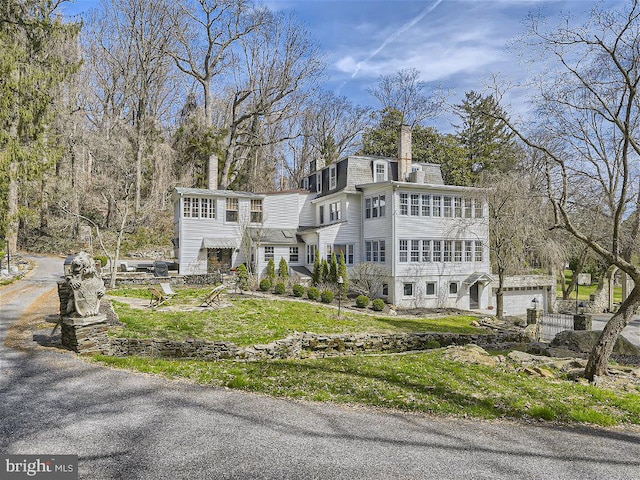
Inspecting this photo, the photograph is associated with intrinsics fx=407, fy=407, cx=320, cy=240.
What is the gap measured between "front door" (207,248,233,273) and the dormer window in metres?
11.2

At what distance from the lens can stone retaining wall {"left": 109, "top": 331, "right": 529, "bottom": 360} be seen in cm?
1091

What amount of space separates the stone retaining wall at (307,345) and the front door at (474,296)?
8.42 m

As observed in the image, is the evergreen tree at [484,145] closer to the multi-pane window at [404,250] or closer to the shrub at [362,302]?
the multi-pane window at [404,250]

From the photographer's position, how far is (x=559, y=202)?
963 centimetres

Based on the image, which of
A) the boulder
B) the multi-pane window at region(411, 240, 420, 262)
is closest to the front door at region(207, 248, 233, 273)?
the multi-pane window at region(411, 240, 420, 262)

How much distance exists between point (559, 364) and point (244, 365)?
27.1 feet

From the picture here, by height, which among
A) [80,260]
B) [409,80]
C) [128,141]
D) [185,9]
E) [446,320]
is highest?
[185,9]

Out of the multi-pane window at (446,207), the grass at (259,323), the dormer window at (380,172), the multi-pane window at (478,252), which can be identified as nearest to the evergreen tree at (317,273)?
the grass at (259,323)

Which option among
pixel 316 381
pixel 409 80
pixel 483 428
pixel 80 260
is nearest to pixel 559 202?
pixel 483 428

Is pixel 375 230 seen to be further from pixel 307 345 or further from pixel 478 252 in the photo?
pixel 307 345

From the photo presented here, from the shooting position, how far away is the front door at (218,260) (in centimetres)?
2653

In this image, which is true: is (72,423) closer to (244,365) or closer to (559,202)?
(244,365)

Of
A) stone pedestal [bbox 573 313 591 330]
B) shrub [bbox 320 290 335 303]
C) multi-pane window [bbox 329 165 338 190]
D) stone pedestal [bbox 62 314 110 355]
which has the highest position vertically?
multi-pane window [bbox 329 165 338 190]

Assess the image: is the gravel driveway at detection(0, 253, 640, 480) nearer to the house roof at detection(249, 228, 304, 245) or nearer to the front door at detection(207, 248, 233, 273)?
the front door at detection(207, 248, 233, 273)
